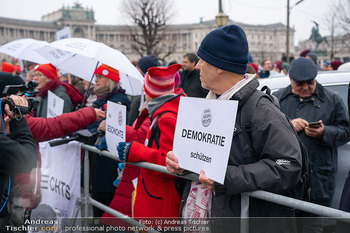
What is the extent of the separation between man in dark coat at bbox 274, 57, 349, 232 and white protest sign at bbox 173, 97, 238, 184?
69.4 inches

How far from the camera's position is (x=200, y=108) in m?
2.37

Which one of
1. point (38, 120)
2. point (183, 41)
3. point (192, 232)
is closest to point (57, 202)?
point (38, 120)

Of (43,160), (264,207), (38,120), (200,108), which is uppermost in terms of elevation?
(200,108)

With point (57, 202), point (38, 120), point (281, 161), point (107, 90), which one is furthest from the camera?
point (107, 90)

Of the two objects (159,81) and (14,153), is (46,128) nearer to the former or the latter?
(159,81)

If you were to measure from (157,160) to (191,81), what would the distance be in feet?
17.0

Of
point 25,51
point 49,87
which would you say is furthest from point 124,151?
point 25,51

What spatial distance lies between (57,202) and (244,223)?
108 inches

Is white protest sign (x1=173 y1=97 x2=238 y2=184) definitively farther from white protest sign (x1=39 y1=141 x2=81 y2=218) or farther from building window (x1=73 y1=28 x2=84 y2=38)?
building window (x1=73 y1=28 x2=84 y2=38)

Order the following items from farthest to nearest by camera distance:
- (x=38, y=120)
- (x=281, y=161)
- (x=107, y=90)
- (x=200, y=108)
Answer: (x=107, y=90)
(x=38, y=120)
(x=200, y=108)
(x=281, y=161)

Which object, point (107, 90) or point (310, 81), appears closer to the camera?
point (310, 81)

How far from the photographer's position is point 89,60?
5.88m

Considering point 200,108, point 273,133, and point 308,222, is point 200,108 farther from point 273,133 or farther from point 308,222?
point 308,222

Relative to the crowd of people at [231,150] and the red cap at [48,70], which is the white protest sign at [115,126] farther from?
the red cap at [48,70]
